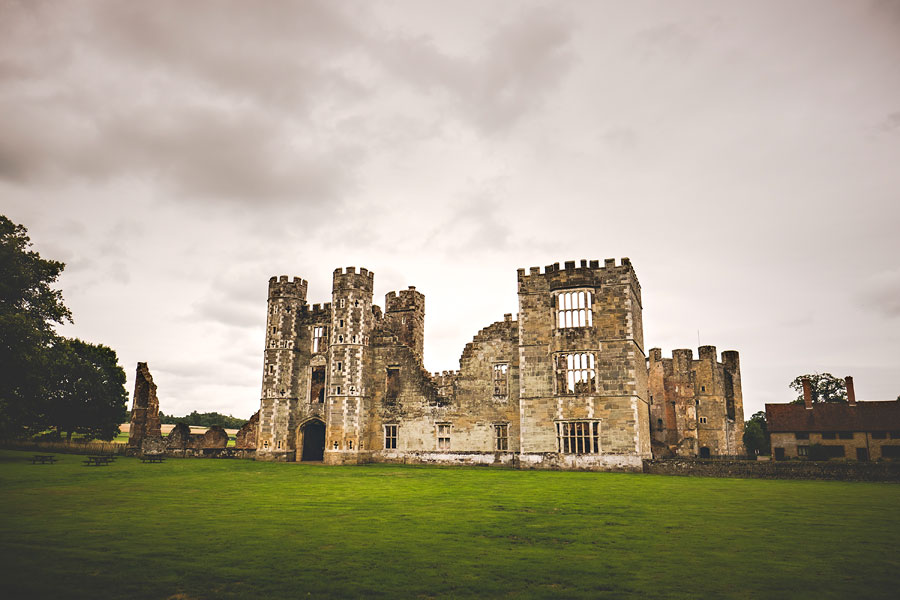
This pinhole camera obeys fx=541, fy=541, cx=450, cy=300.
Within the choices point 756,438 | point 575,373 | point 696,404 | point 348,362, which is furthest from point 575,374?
point 756,438

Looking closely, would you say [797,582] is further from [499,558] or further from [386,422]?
[386,422]

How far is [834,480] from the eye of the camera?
92.0 feet

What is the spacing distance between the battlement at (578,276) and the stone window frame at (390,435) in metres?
15.0

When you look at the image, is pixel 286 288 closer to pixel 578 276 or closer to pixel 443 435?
pixel 443 435

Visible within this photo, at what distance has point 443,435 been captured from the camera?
4144 cm

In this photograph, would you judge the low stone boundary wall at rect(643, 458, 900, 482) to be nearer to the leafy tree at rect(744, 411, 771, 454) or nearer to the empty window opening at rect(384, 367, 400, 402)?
the empty window opening at rect(384, 367, 400, 402)

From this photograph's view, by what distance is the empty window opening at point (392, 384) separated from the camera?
4356cm

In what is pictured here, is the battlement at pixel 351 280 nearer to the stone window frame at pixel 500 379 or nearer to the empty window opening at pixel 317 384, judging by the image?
the empty window opening at pixel 317 384

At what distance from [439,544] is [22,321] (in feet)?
101

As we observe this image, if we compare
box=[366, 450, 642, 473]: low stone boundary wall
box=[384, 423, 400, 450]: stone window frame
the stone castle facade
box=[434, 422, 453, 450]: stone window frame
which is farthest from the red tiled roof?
box=[384, 423, 400, 450]: stone window frame

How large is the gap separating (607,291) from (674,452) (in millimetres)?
34720

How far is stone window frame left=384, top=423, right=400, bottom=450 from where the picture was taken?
1690 inches

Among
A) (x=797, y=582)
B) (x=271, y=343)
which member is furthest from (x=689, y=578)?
(x=271, y=343)

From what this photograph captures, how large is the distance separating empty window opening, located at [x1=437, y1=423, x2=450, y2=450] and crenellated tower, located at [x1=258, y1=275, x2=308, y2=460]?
12.7 meters
